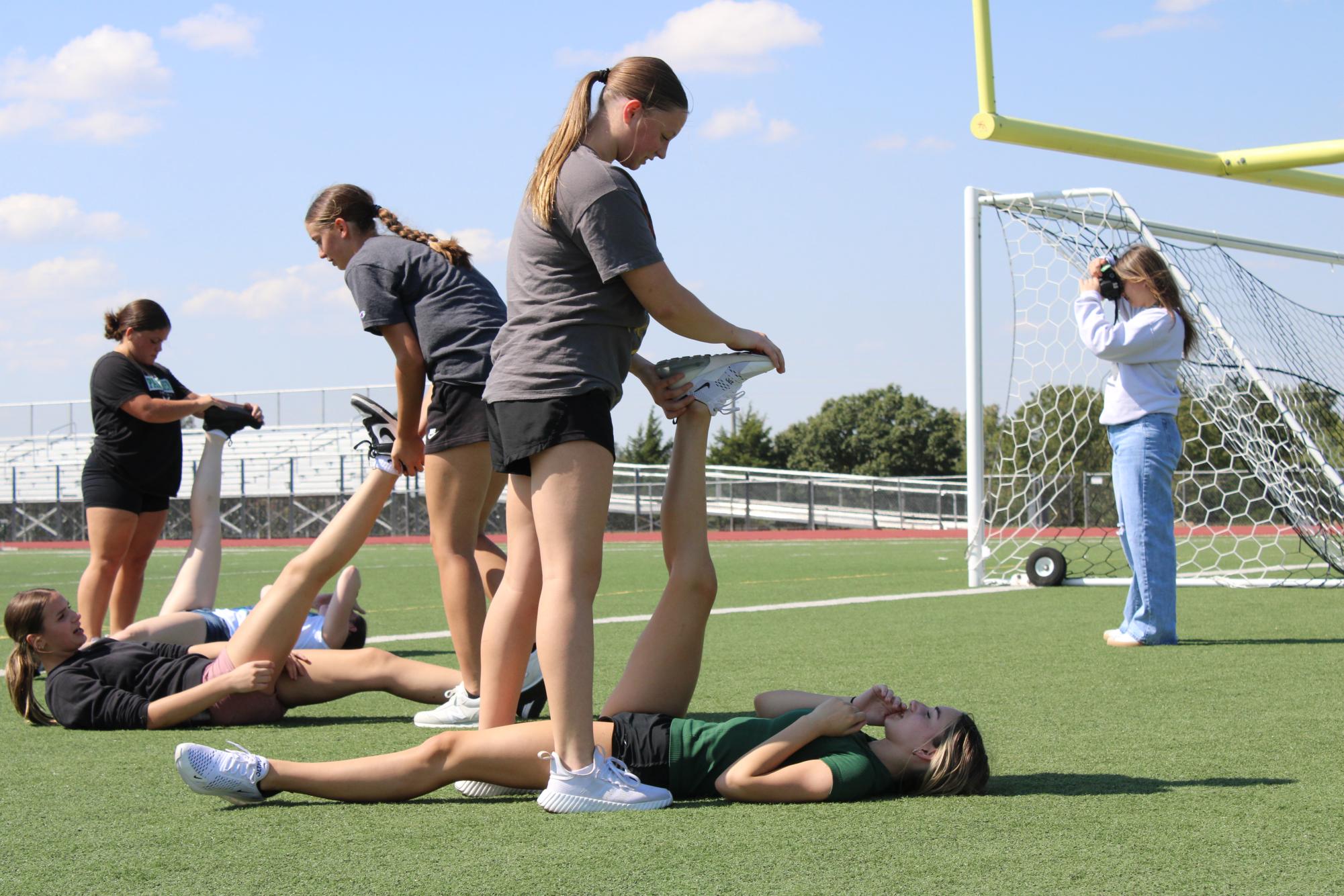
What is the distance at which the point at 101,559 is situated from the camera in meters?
6.34

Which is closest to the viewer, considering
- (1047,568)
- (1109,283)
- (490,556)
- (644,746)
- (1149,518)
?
(644,746)

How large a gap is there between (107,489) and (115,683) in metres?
2.18

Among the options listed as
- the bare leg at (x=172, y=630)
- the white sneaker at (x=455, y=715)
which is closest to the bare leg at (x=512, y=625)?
the white sneaker at (x=455, y=715)

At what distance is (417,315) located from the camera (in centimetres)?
450

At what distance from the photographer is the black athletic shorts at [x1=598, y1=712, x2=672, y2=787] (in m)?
3.19

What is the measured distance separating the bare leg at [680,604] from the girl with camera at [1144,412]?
3660mm

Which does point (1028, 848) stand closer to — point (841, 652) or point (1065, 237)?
point (841, 652)

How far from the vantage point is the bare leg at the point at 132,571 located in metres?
6.55

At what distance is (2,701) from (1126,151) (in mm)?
5949

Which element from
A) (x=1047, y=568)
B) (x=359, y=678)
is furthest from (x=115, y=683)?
(x=1047, y=568)

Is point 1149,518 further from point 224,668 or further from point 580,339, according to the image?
point 224,668

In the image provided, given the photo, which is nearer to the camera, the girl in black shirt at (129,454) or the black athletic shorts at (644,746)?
the black athletic shorts at (644,746)

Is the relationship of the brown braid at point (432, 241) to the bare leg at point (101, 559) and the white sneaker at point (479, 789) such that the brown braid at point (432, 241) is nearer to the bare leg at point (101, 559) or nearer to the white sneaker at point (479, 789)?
the white sneaker at point (479, 789)

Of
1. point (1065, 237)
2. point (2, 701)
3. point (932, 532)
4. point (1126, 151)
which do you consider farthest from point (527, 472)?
point (932, 532)
